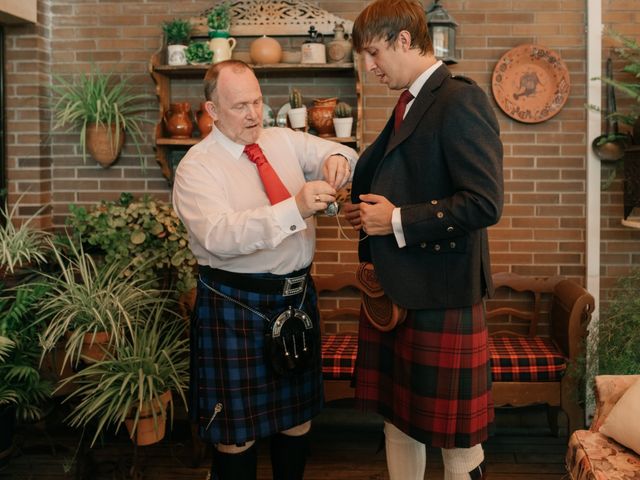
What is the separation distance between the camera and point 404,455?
2262 millimetres

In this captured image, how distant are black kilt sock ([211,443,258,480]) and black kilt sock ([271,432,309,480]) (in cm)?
12

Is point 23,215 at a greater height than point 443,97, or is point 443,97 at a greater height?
point 443,97

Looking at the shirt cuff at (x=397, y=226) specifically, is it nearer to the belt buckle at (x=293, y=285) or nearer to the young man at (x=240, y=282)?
the young man at (x=240, y=282)

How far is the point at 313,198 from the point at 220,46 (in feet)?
5.78

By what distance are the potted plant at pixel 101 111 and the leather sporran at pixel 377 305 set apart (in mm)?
2082

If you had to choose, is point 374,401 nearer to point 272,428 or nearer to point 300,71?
point 272,428

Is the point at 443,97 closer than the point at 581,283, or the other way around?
the point at 443,97

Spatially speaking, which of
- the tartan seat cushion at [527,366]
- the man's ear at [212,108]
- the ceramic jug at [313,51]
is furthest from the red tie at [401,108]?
the tartan seat cushion at [527,366]

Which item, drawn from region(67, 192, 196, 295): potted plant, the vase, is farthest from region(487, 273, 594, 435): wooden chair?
the vase

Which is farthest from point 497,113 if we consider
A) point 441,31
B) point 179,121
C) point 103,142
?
point 103,142

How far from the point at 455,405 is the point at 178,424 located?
228cm

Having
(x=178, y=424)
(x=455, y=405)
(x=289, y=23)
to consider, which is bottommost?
(x=178, y=424)

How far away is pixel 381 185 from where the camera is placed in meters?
2.09

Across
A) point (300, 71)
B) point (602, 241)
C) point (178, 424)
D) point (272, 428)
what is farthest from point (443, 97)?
point (178, 424)
